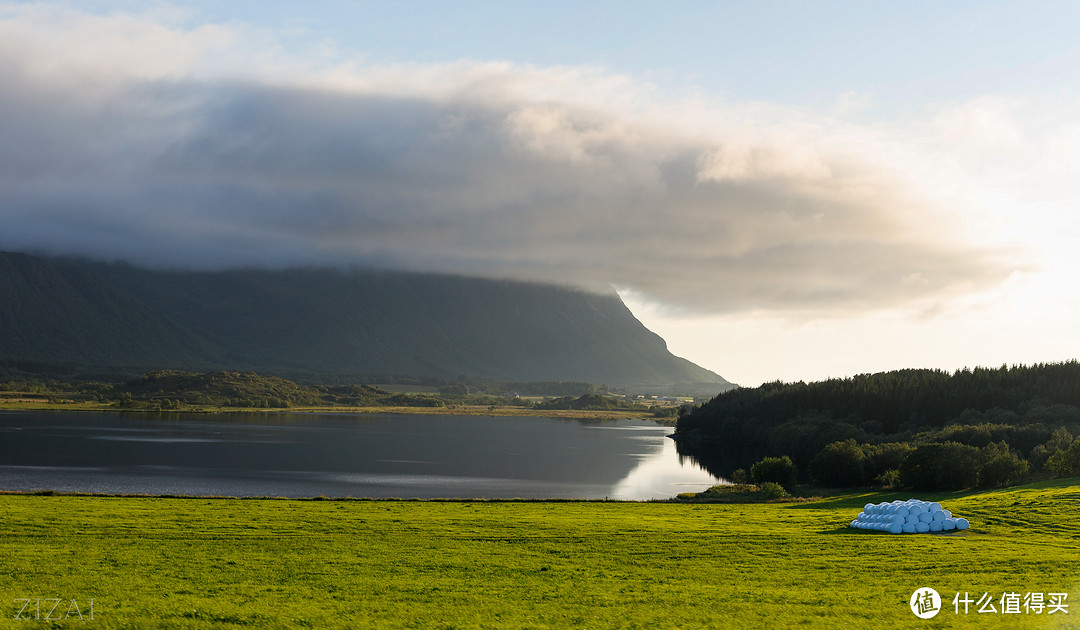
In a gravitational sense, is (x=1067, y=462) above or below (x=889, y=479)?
above

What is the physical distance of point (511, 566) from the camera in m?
34.3

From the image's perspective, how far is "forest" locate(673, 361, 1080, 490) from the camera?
7275cm

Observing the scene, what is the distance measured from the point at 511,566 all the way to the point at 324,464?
280ft

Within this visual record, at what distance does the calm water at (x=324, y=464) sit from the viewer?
84500 mm

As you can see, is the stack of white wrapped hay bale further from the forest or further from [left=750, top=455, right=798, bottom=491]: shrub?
[left=750, top=455, right=798, bottom=491]: shrub

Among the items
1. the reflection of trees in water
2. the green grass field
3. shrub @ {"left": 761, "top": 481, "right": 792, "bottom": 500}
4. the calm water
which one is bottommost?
the reflection of trees in water

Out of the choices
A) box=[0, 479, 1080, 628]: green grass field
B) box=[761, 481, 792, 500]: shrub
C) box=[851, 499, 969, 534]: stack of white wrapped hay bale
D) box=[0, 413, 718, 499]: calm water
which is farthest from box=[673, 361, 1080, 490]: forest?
box=[851, 499, 969, 534]: stack of white wrapped hay bale

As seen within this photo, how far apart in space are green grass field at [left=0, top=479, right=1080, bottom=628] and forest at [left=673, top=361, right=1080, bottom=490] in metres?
17.8

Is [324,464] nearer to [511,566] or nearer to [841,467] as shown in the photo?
[841,467]

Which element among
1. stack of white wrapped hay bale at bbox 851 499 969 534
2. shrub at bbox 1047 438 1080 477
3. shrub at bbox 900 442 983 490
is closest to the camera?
stack of white wrapped hay bale at bbox 851 499 969 534

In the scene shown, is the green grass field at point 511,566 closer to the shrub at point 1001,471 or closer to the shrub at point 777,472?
the shrub at point 1001,471

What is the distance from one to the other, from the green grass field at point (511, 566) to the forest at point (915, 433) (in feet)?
58.5

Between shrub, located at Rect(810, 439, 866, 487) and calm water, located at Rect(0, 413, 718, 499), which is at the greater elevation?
shrub, located at Rect(810, 439, 866, 487)

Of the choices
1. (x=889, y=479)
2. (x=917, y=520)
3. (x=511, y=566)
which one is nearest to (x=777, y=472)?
(x=889, y=479)
